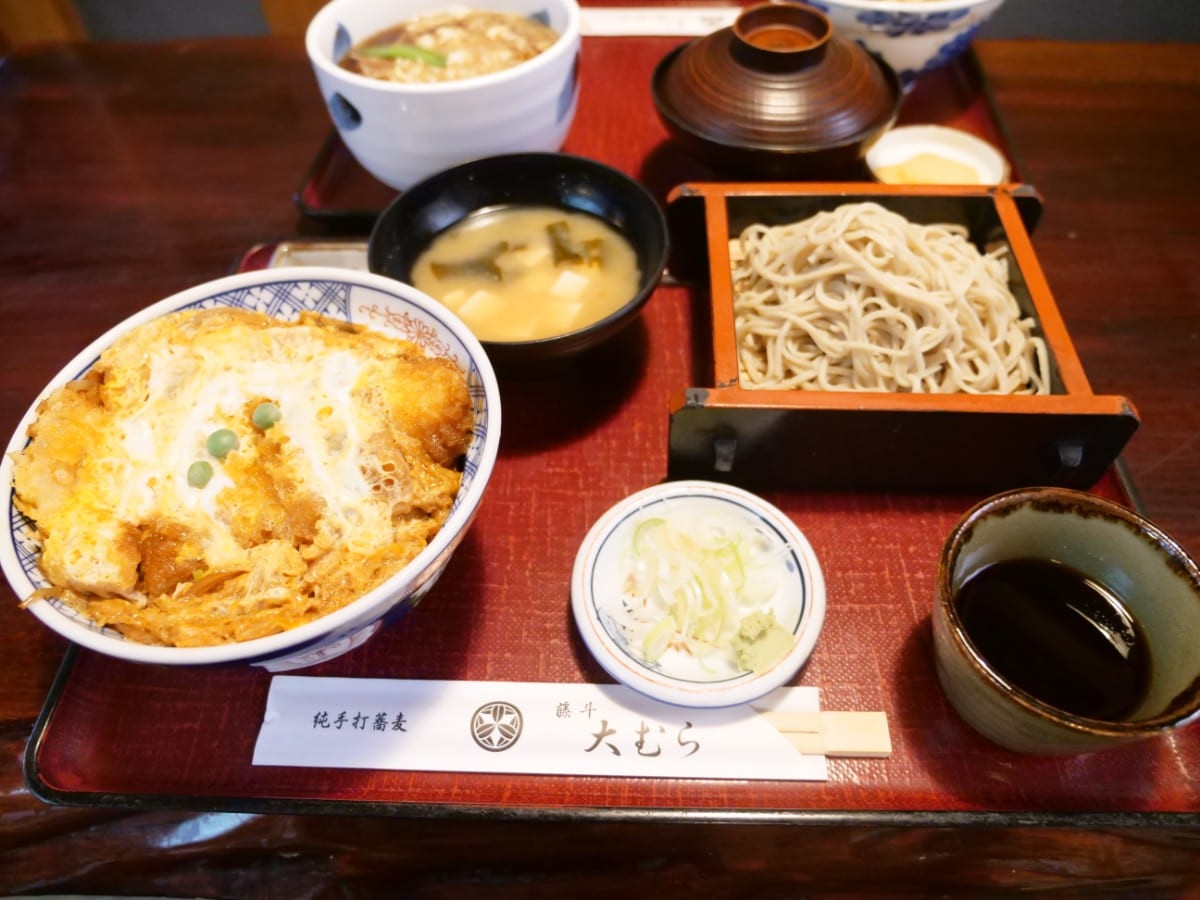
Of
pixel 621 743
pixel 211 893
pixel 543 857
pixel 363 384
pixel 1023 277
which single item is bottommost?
pixel 211 893

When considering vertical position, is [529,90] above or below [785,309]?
above

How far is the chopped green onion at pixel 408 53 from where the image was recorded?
213 centimetres

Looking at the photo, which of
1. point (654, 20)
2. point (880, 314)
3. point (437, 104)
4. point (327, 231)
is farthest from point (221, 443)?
point (654, 20)

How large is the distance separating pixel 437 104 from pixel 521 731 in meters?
1.46

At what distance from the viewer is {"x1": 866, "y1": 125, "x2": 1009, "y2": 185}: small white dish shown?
7.12ft

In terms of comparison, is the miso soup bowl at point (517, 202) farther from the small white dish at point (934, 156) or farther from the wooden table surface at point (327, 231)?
the small white dish at point (934, 156)

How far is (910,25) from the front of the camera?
2.27m

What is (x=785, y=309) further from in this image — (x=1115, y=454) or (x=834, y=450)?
(x=1115, y=454)

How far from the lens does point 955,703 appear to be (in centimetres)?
130

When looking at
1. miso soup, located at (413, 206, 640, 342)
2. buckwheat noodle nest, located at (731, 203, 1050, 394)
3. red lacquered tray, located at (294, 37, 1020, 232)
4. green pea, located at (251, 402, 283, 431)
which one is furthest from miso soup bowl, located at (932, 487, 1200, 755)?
red lacquered tray, located at (294, 37, 1020, 232)

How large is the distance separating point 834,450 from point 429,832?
1.06 meters

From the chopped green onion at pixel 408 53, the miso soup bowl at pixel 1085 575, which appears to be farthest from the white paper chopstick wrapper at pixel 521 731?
the chopped green onion at pixel 408 53

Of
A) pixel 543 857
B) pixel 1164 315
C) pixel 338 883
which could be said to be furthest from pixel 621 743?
pixel 1164 315

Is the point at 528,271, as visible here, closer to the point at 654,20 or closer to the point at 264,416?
the point at 264,416
